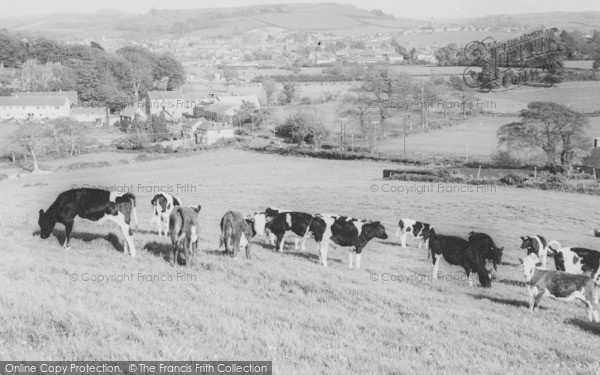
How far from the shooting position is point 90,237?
52.3ft

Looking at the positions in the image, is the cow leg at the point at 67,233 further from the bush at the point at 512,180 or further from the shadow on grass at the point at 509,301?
the bush at the point at 512,180

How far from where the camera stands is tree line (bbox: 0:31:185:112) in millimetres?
118375

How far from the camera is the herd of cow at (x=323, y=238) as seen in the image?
515 inches

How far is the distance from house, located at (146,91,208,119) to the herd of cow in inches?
3826

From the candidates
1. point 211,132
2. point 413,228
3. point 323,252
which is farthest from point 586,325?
point 211,132

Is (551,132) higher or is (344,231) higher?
(344,231)

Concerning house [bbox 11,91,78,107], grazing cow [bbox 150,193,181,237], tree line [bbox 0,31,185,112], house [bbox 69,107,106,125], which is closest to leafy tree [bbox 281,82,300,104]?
tree line [bbox 0,31,185,112]

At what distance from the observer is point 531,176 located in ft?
158

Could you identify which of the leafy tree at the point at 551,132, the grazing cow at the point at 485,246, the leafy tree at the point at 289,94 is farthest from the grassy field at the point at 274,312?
Answer: the leafy tree at the point at 289,94

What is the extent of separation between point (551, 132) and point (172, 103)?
79299mm

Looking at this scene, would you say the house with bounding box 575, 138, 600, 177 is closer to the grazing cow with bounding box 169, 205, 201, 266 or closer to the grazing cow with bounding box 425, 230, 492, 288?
the grazing cow with bounding box 425, 230, 492, 288

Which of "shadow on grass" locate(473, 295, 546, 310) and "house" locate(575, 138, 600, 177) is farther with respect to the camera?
"house" locate(575, 138, 600, 177)

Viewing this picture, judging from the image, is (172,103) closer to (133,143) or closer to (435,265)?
(133,143)

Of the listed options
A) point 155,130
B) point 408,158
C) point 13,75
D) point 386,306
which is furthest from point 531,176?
point 13,75
